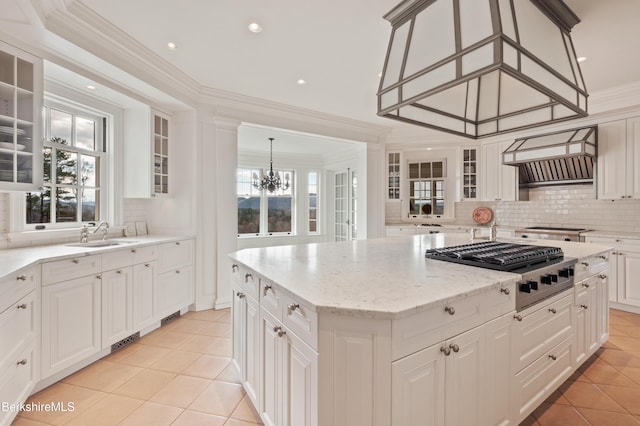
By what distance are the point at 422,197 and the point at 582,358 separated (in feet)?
12.5

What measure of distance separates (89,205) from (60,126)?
0.84 metres

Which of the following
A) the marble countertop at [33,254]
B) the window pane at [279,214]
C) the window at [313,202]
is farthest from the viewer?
the window at [313,202]

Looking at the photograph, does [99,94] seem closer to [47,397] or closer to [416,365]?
[47,397]

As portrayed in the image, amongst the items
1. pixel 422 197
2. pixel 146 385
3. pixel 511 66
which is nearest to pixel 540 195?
pixel 422 197

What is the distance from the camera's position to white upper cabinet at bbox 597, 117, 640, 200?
365cm

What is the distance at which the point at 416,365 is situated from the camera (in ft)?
3.70

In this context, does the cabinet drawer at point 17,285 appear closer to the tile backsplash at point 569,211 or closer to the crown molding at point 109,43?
the crown molding at point 109,43

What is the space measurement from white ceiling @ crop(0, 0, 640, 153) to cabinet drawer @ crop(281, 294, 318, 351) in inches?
82.2

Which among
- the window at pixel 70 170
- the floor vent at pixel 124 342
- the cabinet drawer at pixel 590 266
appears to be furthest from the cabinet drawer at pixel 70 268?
the cabinet drawer at pixel 590 266

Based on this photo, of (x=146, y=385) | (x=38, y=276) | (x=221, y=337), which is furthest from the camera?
(x=221, y=337)

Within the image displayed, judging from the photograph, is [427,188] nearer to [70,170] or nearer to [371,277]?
[371,277]

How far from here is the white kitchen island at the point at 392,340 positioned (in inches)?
42.3

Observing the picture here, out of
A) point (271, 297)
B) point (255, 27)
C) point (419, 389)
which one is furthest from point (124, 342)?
point (255, 27)

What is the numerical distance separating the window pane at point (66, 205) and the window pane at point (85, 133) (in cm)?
52
